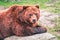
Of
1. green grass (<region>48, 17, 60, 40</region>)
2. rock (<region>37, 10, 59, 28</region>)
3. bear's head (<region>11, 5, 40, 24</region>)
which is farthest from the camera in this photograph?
rock (<region>37, 10, 59, 28</region>)

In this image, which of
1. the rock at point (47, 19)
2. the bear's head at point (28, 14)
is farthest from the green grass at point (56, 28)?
the bear's head at point (28, 14)

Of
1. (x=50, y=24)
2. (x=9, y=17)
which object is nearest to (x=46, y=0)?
(x=50, y=24)

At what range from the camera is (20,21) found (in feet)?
23.6

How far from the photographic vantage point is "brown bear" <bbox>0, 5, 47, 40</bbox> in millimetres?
6953

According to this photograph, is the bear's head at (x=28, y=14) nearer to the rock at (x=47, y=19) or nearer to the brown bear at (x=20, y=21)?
the brown bear at (x=20, y=21)

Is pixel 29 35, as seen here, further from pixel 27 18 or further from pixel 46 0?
pixel 46 0

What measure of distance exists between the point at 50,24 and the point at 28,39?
283cm

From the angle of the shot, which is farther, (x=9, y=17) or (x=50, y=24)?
(x=50, y=24)

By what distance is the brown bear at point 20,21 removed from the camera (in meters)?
6.95

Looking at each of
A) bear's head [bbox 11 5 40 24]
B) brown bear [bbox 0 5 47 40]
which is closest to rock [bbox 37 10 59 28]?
brown bear [bbox 0 5 47 40]

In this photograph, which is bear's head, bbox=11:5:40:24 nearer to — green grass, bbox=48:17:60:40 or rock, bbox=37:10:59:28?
green grass, bbox=48:17:60:40

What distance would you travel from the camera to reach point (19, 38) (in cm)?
720

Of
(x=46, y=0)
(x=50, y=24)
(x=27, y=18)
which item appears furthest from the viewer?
(x=46, y=0)

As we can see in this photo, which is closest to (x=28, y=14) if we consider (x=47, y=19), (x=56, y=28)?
(x=56, y=28)
